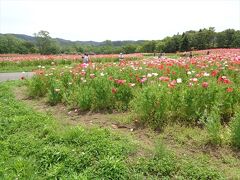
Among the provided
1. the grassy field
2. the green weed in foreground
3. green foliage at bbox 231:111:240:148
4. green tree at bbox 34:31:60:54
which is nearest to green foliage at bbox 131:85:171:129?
the grassy field

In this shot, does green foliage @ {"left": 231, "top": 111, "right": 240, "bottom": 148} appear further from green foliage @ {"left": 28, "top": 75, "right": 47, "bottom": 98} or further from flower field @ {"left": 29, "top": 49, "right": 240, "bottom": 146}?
green foliage @ {"left": 28, "top": 75, "right": 47, "bottom": 98}

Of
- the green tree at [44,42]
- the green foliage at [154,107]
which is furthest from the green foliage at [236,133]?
the green tree at [44,42]

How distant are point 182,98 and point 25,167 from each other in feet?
9.35

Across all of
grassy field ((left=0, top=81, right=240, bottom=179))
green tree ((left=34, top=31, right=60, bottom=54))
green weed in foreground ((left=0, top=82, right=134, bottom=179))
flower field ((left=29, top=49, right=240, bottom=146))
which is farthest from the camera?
green tree ((left=34, top=31, right=60, bottom=54))

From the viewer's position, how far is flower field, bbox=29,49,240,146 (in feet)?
17.0

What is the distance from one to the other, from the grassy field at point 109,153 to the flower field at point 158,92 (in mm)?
368

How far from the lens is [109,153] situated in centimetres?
414

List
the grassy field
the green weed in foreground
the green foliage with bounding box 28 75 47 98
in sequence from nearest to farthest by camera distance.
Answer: the grassy field → the green weed in foreground → the green foliage with bounding box 28 75 47 98

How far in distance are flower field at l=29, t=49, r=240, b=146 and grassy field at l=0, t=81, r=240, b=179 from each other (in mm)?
368

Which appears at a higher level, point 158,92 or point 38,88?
point 158,92

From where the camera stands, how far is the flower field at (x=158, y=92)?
17.0 feet

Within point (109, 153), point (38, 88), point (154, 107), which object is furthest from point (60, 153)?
point (38, 88)

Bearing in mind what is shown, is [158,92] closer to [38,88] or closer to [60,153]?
[60,153]

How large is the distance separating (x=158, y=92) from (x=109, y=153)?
5.68 ft
